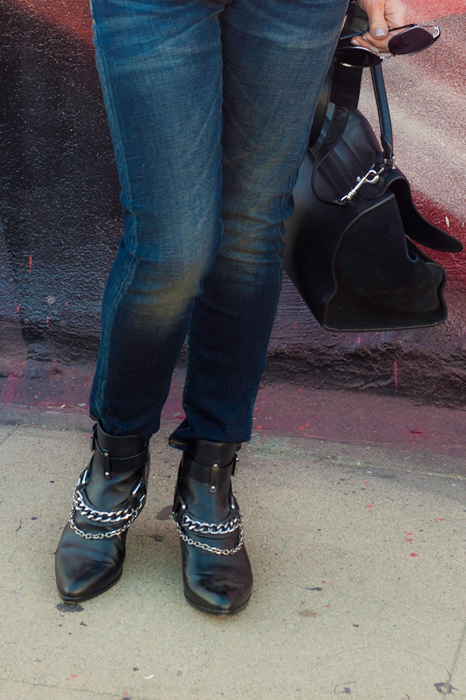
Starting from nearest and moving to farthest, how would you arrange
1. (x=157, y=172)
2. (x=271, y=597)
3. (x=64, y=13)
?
(x=157, y=172) → (x=271, y=597) → (x=64, y=13)

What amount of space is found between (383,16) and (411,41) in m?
0.06

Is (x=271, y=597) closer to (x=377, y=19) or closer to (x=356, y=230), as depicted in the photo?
(x=356, y=230)

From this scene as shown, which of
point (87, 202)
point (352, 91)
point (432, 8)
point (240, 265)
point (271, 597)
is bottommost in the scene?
point (271, 597)

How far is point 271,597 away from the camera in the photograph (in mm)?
1148

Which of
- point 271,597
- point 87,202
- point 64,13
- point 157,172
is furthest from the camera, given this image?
point 87,202

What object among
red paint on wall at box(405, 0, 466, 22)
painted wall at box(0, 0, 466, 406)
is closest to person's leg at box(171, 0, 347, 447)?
painted wall at box(0, 0, 466, 406)

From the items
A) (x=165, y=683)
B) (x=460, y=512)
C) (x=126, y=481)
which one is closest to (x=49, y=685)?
(x=165, y=683)

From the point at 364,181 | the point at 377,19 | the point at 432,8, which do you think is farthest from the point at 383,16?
the point at 432,8

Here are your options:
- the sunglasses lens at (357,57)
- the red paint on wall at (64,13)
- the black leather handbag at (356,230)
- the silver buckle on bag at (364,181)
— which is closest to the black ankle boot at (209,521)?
the black leather handbag at (356,230)

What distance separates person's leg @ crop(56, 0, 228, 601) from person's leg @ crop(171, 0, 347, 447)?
2.2 inches

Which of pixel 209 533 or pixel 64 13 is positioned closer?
pixel 209 533

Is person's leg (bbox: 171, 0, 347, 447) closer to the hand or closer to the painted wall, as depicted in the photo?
the hand

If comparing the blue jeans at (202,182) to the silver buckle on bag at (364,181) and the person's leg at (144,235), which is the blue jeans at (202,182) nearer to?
the person's leg at (144,235)

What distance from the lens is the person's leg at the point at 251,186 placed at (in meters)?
0.94
